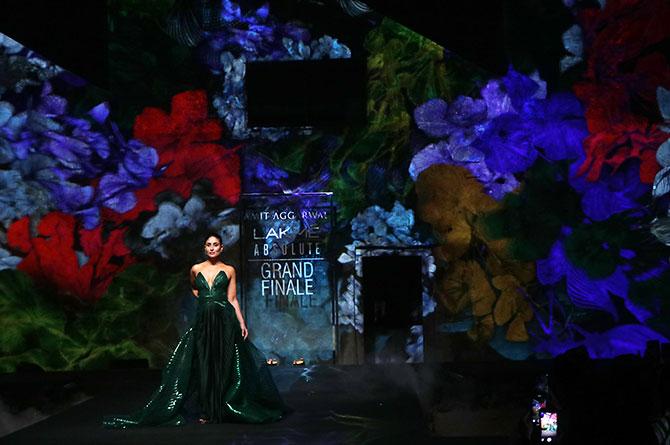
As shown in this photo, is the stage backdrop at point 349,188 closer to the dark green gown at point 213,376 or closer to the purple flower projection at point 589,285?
the purple flower projection at point 589,285

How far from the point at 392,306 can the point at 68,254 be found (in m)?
3.60

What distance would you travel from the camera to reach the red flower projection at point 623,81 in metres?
10.6

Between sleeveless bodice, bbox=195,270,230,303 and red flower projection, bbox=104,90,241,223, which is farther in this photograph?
red flower projection, bbox=104,90,241,223

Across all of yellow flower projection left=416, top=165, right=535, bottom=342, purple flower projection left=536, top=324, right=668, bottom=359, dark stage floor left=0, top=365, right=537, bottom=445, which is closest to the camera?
dark stage floor left=0, top=365, right=537, bottom=445

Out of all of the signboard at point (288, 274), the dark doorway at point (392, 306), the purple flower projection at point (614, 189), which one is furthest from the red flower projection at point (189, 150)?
the purple flower projection at point (614, 189)

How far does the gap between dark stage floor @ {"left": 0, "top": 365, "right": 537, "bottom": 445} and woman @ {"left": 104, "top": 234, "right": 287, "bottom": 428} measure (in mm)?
163

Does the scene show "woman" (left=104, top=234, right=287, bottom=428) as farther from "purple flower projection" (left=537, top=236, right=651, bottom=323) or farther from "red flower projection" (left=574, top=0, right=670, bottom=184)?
"red flower projection" (left=574, top=0, right=670, bottom=184)

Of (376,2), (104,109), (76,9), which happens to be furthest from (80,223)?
(376,2)

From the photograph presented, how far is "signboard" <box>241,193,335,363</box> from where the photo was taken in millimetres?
10625

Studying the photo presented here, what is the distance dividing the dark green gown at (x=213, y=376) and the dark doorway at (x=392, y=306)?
364 cm

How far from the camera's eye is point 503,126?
1061 cm

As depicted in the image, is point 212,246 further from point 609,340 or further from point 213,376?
point 609,340

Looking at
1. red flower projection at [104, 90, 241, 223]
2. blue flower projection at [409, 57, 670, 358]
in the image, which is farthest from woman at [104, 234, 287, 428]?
→ blue flower projection at [409, 57, 670, 358]

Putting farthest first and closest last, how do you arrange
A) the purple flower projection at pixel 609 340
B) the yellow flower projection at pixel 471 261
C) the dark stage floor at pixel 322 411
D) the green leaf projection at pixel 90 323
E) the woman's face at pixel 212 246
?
the green leaf projection at pixel 90 323, the yellow flower projection at pixel 471 261, the purple flower projection at pixel 609 340, the woman's face at pixel 212 246, the dark stage floor at pixel 322 411
